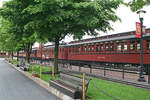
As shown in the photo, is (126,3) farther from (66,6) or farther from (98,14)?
(66,6)

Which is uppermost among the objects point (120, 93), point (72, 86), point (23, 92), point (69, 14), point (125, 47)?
point (69, 14)

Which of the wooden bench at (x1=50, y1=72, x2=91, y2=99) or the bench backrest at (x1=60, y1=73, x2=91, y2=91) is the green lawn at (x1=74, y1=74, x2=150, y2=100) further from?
the wooden bench at (x1=50, y1=72, x2=91, y2=99)

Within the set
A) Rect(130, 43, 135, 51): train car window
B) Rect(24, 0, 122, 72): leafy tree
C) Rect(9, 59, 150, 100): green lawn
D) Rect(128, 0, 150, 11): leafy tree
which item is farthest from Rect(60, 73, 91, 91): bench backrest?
Rect(130, 43, 135, 51): train car window

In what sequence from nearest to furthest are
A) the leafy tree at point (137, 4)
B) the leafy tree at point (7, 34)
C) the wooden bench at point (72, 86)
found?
the wooden bench at point (72, 86), the leafy tree at point (137, 4), the leafy tree at point (7, 34)

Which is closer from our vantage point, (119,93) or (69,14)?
(119,93)

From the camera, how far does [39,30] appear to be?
38.4ft

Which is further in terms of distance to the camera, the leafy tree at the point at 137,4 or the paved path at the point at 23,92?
the leafy tree at the point at 137,4

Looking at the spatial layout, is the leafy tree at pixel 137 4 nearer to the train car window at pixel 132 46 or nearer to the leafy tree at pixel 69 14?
the leafy tree at pixel 69 14

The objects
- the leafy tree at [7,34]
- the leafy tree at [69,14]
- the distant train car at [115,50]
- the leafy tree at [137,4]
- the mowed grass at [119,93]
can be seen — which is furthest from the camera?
the leafy tree at [7,34]

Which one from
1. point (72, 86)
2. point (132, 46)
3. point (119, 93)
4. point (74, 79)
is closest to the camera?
point (72, 86)

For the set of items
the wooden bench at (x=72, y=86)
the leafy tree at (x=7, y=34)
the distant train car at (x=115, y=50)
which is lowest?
the wooden bench at (x=72, y=86)

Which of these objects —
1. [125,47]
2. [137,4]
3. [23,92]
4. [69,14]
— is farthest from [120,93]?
[125,47]

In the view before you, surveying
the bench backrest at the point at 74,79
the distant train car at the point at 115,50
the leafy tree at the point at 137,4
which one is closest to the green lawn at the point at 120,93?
the bench backrest at the point at 74,79

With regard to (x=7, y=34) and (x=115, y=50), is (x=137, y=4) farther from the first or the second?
(x=7, y=34)
